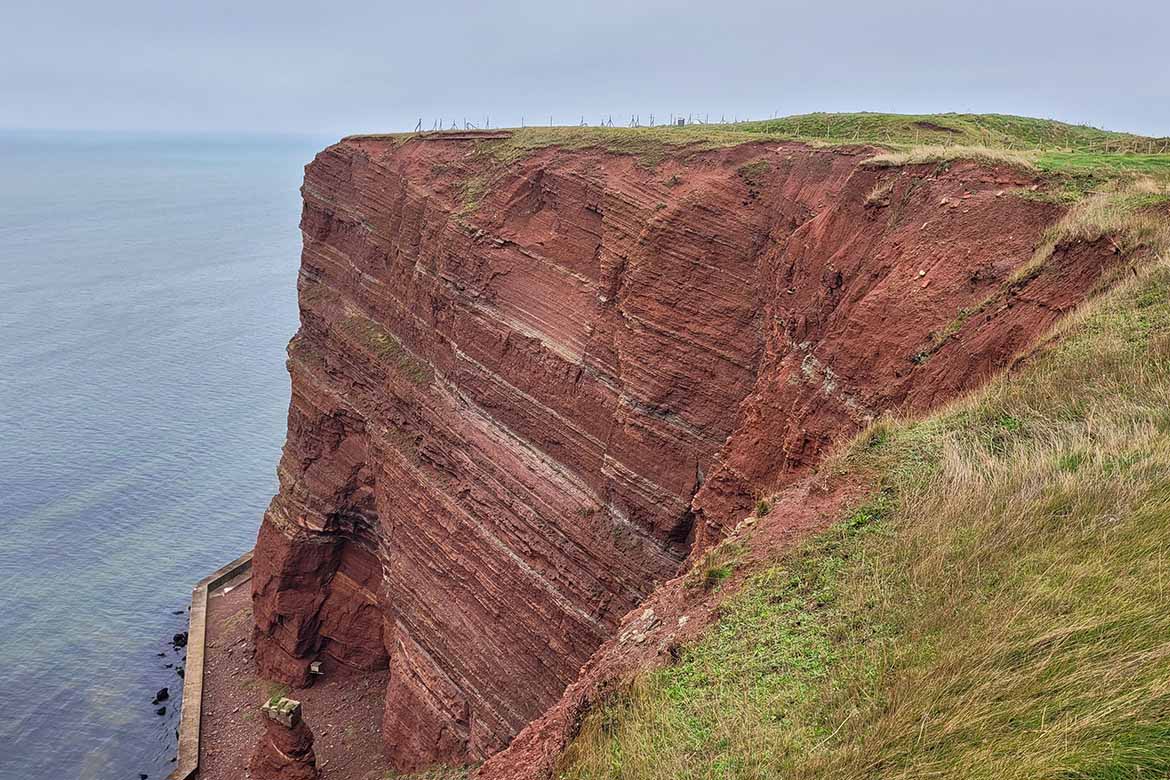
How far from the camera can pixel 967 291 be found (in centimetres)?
1223

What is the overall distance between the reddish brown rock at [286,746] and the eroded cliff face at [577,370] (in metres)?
2.32

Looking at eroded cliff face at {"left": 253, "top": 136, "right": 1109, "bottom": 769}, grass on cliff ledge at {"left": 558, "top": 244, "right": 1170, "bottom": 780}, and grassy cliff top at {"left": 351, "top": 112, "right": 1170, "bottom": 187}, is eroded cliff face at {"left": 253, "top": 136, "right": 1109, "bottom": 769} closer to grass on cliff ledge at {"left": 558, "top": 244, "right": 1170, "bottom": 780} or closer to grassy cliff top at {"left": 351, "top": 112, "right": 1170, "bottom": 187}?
grassy cliff top at {"left": 351, "top": 112, "right": 1170, "bottom": 187}

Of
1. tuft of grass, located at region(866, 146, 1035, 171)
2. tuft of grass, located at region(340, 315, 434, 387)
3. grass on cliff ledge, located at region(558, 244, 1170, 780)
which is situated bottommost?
tuft of grass, located at region(340, 315, 434, 387)

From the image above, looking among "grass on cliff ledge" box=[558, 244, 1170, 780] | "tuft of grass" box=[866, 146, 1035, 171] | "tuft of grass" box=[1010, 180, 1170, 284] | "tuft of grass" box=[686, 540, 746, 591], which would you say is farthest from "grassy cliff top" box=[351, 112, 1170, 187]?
"tuft of grass" box=[686, 540, 746, 591]

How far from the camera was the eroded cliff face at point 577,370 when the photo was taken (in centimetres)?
1297

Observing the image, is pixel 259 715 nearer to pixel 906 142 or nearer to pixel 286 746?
pixel 286 746

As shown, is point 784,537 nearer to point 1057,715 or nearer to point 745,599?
point 745,599

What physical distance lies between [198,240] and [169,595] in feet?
309

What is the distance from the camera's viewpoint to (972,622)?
20.8ft

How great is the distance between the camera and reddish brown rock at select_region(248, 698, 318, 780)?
23.2 m

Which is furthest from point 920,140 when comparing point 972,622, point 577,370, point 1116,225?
point 972,622

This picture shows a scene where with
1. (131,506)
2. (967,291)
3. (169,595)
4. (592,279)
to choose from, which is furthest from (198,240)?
(967,291)

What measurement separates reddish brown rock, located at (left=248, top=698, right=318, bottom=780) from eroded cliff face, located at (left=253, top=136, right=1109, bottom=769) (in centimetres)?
232

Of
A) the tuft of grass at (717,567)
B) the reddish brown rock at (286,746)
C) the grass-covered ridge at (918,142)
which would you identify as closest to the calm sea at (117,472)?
the reddish brown rock at (286,746)
